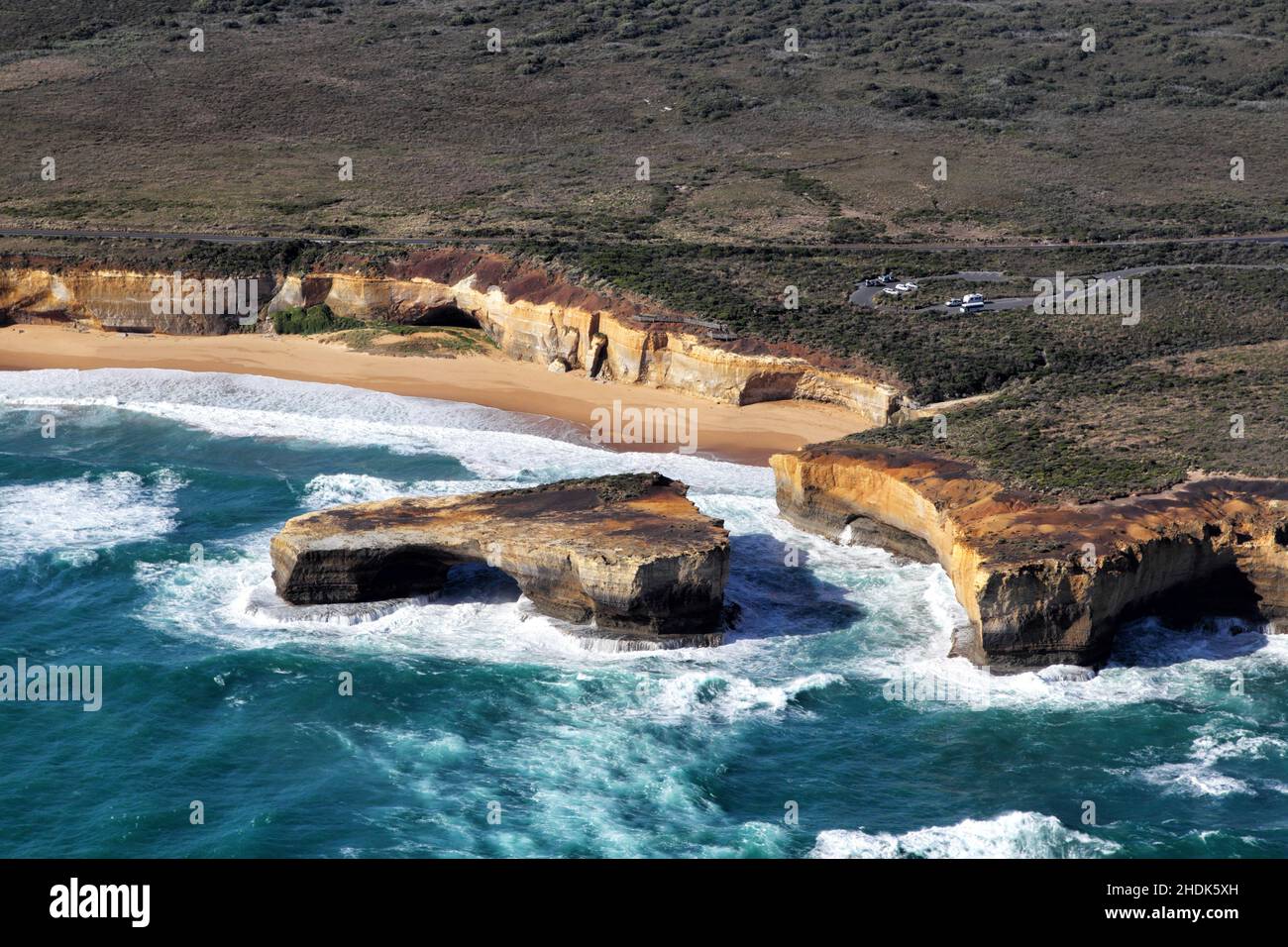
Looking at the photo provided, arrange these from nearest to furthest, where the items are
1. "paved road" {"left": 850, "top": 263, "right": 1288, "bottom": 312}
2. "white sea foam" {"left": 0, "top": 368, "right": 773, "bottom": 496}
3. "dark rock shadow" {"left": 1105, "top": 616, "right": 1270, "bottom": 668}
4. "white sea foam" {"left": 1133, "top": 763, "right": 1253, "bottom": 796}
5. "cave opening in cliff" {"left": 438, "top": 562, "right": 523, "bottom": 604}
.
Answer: "white sea foam" {"left": 1133, "top": 763, "right": 1253, "bottom": 796}
"dark rock shadow" {"left": 1105, "top": 616, "right": 1270, "bottom": 668}
"cave opening in cliff" {"left": 438, "top": 562, "right": 523, "bottom": 604}
"white sea foam" {"left": 0, "top": 368, "right": 773, "bottom": 496}
"paved road" {"left": 850, "top": 263, "right": 1288, "bottom": 312}

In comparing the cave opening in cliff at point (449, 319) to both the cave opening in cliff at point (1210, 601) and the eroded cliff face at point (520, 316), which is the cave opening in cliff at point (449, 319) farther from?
the cave opening in cliff at point (1210, 601)

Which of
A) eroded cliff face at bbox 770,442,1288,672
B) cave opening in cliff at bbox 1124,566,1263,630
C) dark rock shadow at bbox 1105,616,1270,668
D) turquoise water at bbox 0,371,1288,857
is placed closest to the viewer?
turquoise water at bbox 0,371,1288,857

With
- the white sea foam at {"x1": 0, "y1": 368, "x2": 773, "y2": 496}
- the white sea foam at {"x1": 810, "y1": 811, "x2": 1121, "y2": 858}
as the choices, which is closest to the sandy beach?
the white sea foam at {"x1": 0, "y1": 368, "x2": 773, "y2": 496}

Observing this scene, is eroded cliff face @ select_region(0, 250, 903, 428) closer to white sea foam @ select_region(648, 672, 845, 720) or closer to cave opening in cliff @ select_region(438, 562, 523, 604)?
cave opening in cliff @ select_region(438, 562, 523, 604)

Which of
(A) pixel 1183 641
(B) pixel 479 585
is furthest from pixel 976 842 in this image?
(B) pixel 479 585

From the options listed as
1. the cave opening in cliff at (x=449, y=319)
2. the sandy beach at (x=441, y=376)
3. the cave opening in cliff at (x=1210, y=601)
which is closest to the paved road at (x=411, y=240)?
the cave opening in cliff at (x=449, y=319)

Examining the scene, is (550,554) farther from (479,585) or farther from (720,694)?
(720,694)

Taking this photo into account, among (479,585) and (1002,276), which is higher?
(1002,276)
